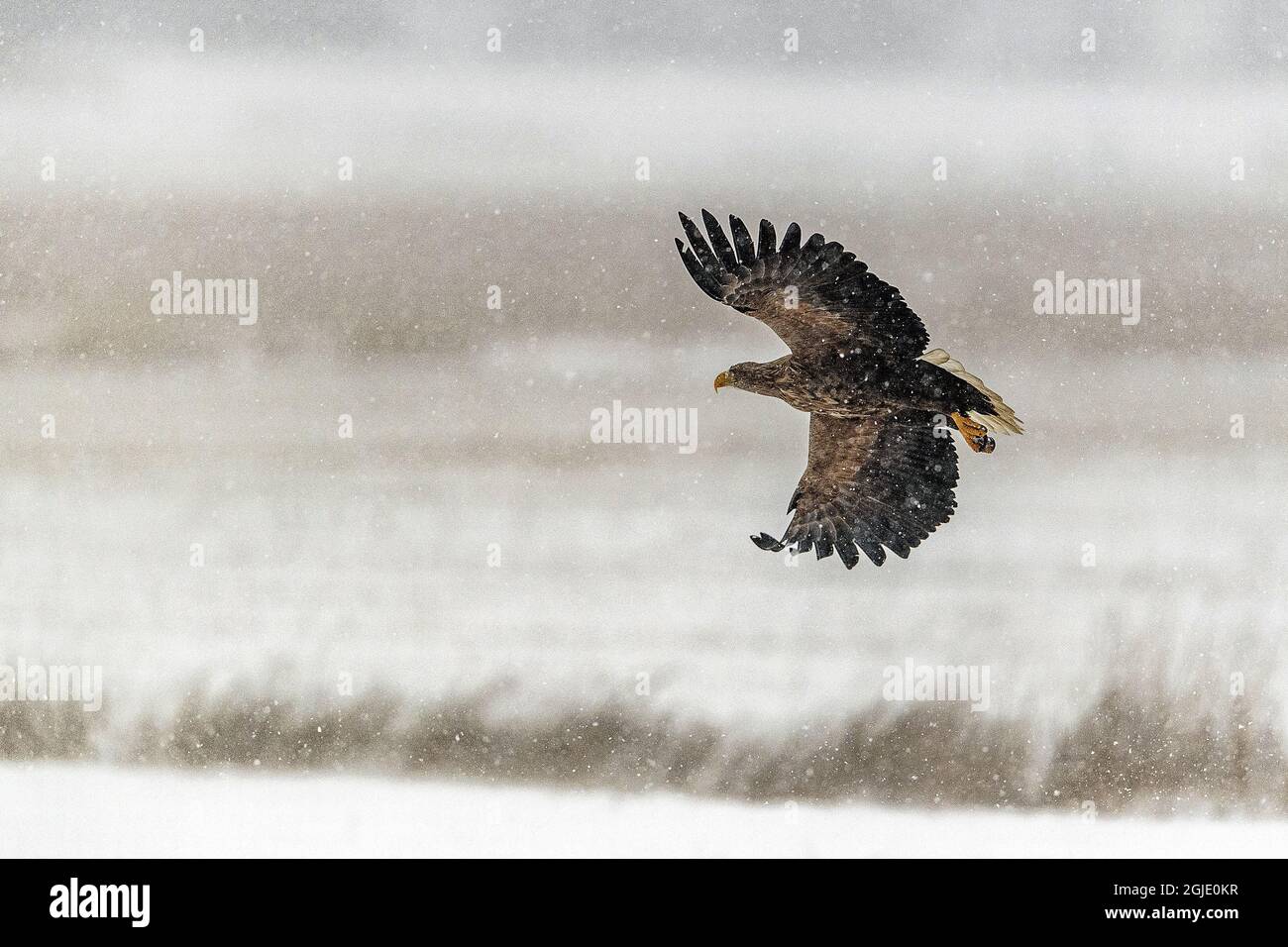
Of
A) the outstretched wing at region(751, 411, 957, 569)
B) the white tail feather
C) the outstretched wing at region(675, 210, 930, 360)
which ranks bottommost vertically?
the outstretched wing at region(751, 411, 957, 569)

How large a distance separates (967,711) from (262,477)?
195cm

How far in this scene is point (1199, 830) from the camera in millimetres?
2850

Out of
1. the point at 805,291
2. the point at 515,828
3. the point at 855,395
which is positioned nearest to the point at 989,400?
the point at 855,395

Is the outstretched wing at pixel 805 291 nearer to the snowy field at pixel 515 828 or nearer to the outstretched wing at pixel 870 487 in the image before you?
the outstretched wing at pixel 870 487

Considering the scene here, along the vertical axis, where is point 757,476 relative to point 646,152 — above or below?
below

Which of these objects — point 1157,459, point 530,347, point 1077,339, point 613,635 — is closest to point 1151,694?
point 1157,459

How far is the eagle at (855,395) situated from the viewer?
2.42 metres

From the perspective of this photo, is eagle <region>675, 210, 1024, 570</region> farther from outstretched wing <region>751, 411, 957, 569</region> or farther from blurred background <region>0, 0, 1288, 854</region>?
blurred background <region>0, 0, 1288, 854</region>

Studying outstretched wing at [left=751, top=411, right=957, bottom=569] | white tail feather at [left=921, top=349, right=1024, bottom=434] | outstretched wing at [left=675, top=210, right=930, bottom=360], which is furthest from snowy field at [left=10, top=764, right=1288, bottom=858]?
outstretched wing at [left=675, top=210, right=930, bottom=360]

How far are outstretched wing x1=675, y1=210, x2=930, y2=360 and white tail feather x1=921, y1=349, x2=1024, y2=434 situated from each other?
0.09 meters

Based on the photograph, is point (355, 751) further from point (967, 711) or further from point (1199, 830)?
point (1199, 830)

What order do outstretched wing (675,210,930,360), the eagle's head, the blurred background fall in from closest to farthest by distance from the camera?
outstretched wing (675,210,930,360) → the eagle's head → the blurred background

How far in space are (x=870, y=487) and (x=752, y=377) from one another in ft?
1.31

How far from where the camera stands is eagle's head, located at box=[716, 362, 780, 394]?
104 inches
